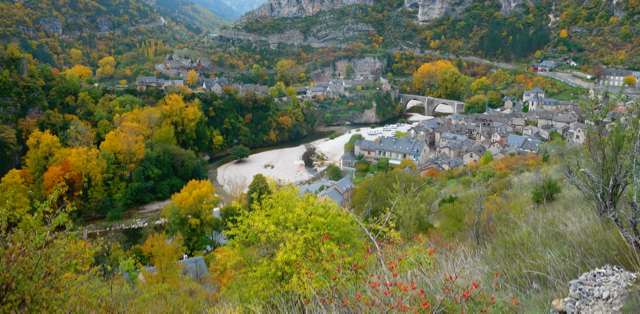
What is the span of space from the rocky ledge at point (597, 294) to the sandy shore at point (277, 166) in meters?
20.8

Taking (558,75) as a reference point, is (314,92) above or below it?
below

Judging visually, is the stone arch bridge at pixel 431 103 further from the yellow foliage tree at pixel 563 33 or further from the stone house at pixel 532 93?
the yellow foliage tree at pixel 563 33

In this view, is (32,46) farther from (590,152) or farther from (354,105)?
(590,152)

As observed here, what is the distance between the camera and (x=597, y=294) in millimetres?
2836

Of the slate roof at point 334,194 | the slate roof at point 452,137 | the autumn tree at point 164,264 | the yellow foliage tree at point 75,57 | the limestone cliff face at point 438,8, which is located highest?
the limestone cliff face at point 438,8

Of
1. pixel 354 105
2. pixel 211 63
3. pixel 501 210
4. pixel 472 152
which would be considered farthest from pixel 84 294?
pixel 211 63

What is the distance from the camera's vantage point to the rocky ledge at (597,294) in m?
2.79

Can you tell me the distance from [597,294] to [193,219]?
51.1 feet

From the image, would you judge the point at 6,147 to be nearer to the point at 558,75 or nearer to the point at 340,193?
the point at 340,193

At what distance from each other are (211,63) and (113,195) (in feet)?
115

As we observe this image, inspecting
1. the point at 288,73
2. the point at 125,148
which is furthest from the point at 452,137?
the point at 288,73

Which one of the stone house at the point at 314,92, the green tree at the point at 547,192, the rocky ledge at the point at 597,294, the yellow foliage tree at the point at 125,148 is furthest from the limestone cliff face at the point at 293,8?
the rocky ledge at the point at 597,294

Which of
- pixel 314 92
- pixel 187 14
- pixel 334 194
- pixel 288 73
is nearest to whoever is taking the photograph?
pixel 334 194

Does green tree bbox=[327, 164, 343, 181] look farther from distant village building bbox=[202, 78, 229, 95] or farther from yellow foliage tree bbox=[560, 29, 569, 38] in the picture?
yellow foliage tree bbox=[560, 29, 569, 38]
